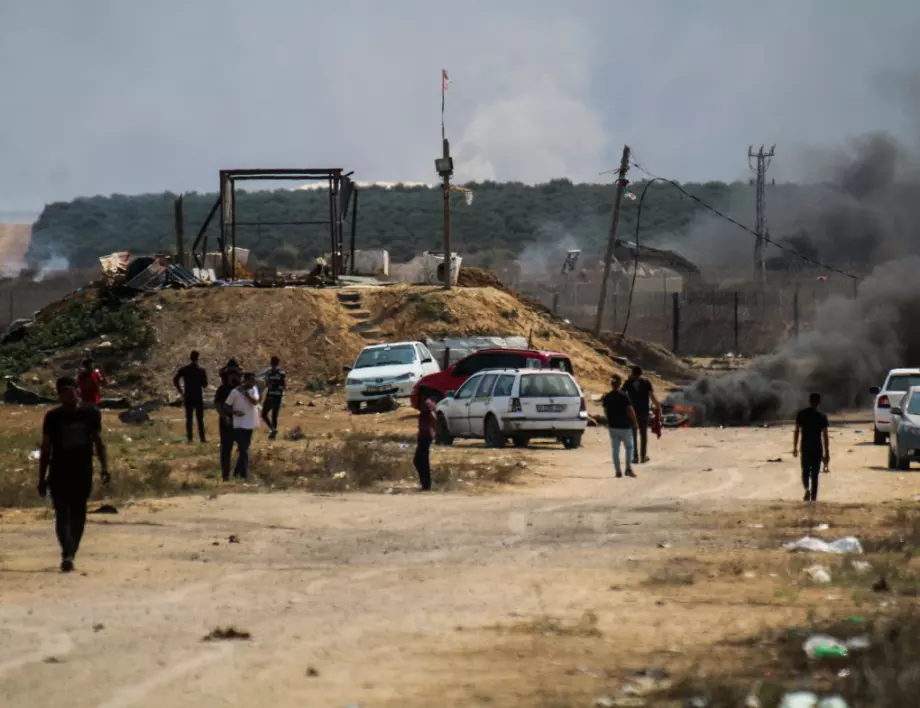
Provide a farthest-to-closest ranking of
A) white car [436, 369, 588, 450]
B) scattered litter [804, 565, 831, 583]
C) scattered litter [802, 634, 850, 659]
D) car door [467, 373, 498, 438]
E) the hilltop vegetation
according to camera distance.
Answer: the hilltop vegetation, car door [467, 373, 498, 438], white car [436, 369, 588, 450], scattered litter [804, 565, 831, 583], scattered litter [802, 634, 850, 659]

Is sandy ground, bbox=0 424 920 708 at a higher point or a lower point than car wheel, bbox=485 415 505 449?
lower

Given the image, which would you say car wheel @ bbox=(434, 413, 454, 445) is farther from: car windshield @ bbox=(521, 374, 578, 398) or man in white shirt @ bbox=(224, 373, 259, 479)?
man in white shirt @ bbox=(224, 373, 259, 479)

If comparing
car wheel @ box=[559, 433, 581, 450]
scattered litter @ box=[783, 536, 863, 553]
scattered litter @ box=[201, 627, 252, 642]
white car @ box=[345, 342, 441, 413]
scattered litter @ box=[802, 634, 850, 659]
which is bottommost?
scattered litter @ box=[201, 627, 252, 642]

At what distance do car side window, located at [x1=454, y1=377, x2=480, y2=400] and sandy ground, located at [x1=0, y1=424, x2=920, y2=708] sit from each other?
8875 mm

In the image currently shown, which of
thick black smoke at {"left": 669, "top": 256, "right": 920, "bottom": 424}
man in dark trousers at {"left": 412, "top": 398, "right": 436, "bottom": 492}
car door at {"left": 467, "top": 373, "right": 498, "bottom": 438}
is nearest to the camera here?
man in dark trousers at {"left": 412, "top": 398, "right": 436, "bottom": 492}

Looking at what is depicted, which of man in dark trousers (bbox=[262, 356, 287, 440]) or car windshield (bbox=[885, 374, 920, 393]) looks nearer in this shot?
man in dark trousers (bbox=[262, 356, 287, 440])

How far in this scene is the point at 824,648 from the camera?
8.76 meters

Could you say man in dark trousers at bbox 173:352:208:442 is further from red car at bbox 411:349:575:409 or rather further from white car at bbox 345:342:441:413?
white car at bbox 345:342:441:413

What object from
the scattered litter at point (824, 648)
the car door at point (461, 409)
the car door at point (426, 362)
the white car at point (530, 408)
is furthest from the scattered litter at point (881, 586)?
the car door at point (426, 362)

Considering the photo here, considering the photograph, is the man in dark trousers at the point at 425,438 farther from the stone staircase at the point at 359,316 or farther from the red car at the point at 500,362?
the stone staircase at the point at 359,316

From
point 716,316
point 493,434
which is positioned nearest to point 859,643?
point 493,434

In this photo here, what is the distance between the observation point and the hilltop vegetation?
113 m

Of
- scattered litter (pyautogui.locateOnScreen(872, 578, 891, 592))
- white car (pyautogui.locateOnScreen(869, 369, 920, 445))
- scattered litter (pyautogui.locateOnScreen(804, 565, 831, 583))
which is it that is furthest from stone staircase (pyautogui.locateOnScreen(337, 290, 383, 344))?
scattered litter (pyautogui.locateOnScreen(872, 578, 891, 592))

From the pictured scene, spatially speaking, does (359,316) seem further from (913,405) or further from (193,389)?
(913,405)
